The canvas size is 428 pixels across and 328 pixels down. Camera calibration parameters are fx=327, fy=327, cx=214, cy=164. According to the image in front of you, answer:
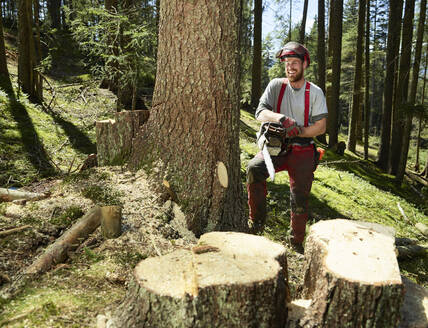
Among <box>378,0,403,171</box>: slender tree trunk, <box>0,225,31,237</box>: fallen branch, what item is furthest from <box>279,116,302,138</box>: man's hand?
<box>378,0,403,171</box>: slender tree trunk

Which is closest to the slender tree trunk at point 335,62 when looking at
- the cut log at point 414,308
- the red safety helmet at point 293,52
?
the red safety helmet at point 293,52

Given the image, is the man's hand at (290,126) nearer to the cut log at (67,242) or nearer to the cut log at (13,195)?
the cut log at (67,242)

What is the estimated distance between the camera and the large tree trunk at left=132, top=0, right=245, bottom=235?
309 centimetres

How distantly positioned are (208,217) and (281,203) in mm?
2718

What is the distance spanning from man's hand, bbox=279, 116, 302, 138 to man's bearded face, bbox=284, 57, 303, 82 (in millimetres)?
558

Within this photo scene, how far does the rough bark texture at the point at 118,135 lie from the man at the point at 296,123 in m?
1.40

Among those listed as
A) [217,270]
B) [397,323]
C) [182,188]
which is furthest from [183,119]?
[397,323]

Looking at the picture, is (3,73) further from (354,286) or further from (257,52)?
(257,52)

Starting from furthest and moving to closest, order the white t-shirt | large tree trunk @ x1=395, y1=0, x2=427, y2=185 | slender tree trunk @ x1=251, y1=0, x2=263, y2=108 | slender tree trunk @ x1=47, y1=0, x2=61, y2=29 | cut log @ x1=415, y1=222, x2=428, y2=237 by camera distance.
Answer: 1. slender tree trunk @ x1=47, y1=0, x2=61, y2=29
2. slender tree trunk @ x1=251, y1=0, x2=263, y2=108
3. large tree trunk @ x1=395, y1=0, x2=427, y2=185
4. cut log @ x1=415, y1=222, x2=428, y2=237
5. the white t-shirt

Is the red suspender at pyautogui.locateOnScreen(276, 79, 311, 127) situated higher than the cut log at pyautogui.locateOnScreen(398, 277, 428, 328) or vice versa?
the red suspender at pyautogui.locateOnScreen(276, 79, 311, 127)

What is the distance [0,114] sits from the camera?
6.75 m

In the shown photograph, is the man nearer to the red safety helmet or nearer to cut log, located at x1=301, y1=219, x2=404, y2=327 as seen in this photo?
the red safety helmet

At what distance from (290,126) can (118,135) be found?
6.35ft

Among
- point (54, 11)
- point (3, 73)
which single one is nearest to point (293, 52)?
point (3, 73)
